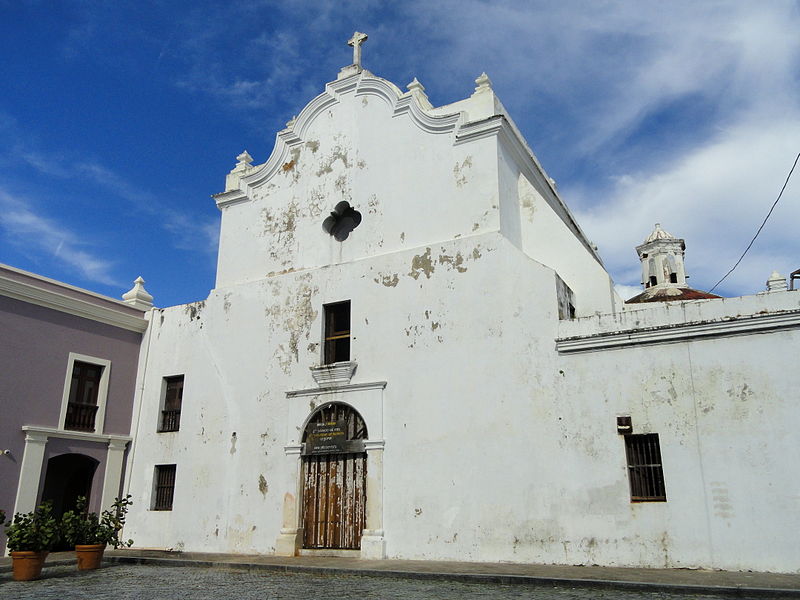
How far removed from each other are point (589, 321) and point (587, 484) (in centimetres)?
266

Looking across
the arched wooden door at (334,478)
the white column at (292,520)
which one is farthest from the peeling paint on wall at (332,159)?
the white column at (292,520)

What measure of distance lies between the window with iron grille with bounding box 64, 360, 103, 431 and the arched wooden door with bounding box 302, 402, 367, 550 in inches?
215

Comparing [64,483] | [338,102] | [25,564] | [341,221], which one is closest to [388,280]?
[341,221]

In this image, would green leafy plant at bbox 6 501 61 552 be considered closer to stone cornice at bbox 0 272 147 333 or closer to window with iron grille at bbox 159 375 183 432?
window with iron grille at bbox 159 375 183 432

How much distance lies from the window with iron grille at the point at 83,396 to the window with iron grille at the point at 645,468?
1165 centimetres

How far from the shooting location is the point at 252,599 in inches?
325

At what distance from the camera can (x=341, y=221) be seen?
15.6m

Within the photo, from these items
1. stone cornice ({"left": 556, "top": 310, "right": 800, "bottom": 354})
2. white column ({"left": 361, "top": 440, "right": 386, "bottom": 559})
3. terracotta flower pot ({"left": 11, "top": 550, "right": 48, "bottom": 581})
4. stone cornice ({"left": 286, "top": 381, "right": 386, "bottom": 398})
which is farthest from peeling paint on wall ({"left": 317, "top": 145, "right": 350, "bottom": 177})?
terracotta flower pot ({"left": 11, "top": 550, "right": 48, "bottom": 581})

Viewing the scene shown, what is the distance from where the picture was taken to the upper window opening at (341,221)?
50.4 ft

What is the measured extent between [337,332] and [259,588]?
6238 mm

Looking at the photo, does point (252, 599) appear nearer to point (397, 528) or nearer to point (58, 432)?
point (397, 528)

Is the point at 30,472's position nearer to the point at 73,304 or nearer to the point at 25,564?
the point at 73,304

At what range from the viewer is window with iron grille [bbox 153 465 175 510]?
50.8ft

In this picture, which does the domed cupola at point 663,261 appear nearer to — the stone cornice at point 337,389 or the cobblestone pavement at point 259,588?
the stone cornice at point 337,389
